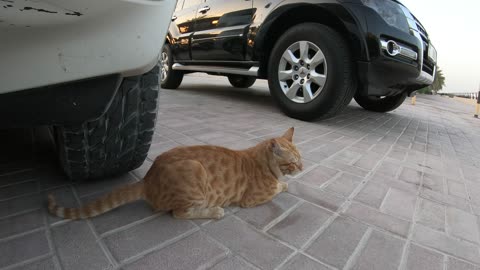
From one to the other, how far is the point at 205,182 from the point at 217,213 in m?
0.16

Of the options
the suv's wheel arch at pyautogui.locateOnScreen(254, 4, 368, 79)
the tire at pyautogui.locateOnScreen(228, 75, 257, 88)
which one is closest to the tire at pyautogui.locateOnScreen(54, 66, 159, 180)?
the suv's wheel arch at pyautogui.locateOnScreen(254, 4, 368, 79)

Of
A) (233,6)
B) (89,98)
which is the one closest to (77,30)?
(89,98)

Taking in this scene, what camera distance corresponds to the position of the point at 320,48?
9.73ft

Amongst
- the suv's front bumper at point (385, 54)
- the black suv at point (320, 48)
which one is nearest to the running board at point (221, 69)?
the black suv at point (320, 48)

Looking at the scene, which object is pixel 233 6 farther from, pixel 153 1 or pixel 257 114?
pixel 153 1

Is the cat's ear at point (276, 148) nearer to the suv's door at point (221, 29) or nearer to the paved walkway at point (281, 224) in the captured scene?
the paved walkway at point (281, 224)

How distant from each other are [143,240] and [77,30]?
0.76m

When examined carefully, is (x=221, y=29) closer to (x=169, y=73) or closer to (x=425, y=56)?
(x=169, y=73)

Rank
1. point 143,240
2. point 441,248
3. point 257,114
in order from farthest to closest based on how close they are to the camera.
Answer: point 257,114, point 441,248, point 143,240

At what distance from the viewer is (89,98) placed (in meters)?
0.93

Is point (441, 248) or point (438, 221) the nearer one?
point (441, 248)

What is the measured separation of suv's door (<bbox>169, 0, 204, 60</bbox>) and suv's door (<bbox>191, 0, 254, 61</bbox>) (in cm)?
19

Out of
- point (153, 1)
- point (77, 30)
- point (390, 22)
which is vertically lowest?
point (77, 30)

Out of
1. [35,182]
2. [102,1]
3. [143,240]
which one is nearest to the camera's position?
[102,1]
